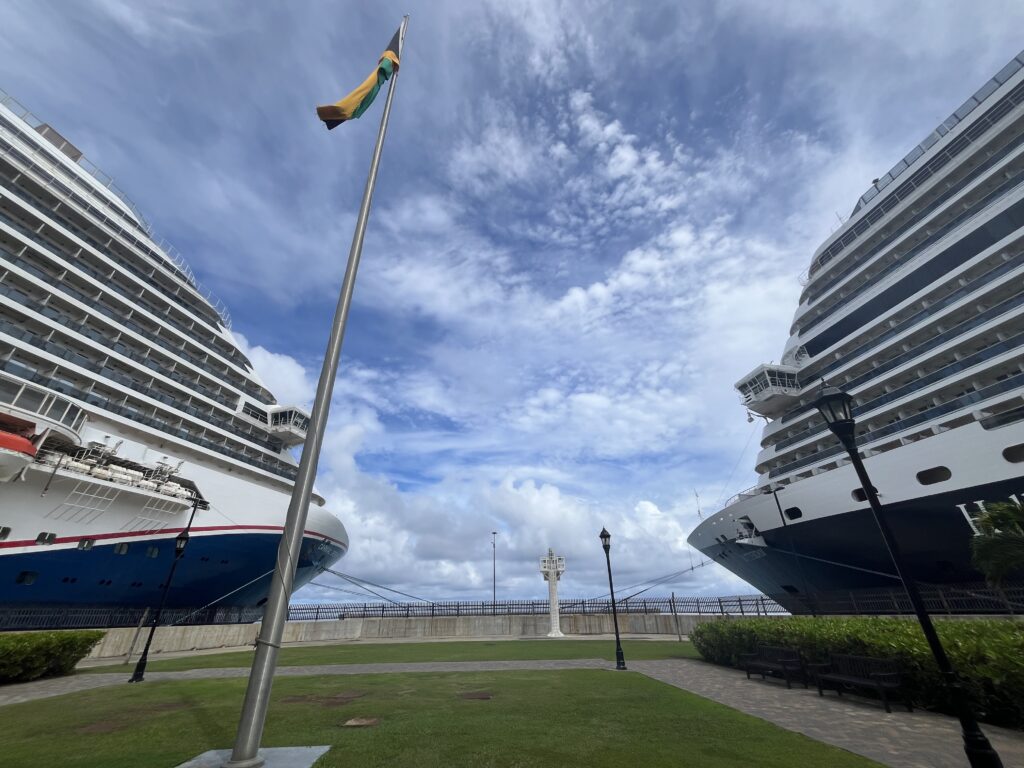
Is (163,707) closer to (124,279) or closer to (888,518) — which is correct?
(888,518)

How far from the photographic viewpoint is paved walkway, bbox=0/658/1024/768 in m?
5.97

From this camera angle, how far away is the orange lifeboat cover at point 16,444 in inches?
628

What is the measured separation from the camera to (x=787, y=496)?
25234 mm

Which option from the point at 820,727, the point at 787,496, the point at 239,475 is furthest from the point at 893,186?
the point at 239,475

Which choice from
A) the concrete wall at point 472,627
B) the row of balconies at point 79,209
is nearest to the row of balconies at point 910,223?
the concrete wall at point 472,627

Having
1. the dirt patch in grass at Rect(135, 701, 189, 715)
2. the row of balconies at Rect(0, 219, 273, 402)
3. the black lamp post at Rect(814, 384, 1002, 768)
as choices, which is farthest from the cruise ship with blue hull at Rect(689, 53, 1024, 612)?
the row of balconies at Rect(0, 219, 273, 402)

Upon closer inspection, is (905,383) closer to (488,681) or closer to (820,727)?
(820,727)

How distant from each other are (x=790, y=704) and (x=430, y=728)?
23.8ft

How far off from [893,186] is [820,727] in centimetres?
3666

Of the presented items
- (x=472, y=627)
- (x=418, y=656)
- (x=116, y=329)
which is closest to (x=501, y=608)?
(x=472, y=627)

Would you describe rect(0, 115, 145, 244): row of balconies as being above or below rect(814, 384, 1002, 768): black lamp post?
above

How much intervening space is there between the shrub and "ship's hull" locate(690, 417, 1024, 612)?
336 inches

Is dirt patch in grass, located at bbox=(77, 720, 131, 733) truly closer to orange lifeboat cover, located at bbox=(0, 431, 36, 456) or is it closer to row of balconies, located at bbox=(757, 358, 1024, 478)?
orange lifeboat cover, located at bbox=(0, 431, 36, 456)

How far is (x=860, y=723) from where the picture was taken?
745 cm
